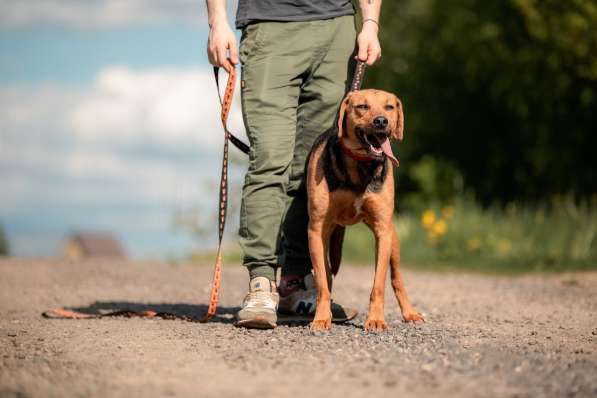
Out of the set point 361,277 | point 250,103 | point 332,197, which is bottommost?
point 361,277

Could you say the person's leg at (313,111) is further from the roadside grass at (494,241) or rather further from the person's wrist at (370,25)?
the roadside grass at (494,241)

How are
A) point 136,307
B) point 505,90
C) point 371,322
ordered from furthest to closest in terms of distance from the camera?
point 505,90
point 136,307
point 371,322

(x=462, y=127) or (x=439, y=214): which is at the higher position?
(x=462, y=127)

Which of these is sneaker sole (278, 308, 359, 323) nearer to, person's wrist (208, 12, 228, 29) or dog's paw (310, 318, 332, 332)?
dog's paw (310, 318, 332, 332)

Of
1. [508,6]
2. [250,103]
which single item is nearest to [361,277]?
[250,103]

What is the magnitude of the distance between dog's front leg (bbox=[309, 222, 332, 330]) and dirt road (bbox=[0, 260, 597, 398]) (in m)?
0.11

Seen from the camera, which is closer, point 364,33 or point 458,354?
point 458,354

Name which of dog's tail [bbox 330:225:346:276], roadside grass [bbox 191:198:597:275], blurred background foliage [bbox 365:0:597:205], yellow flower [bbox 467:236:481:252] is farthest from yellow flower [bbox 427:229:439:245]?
dog's tail [bbox 330:225:346:276]

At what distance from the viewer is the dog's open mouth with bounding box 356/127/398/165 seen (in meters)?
4.71

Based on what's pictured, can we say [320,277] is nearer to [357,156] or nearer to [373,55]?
[357,156]

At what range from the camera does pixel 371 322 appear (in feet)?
15.5

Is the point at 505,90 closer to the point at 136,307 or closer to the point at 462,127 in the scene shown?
the point at 462,127

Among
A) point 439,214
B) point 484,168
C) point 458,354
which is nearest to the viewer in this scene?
point 458,354

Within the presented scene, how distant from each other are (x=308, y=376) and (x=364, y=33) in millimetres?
2634
